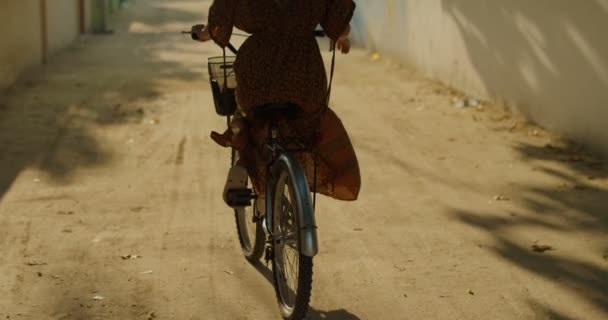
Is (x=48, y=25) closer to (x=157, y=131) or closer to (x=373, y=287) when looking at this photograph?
(x=157, y=131)

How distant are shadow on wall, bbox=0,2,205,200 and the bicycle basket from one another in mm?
2767

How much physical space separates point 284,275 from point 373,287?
64cm

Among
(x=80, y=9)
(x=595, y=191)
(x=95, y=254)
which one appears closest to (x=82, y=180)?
(x=95, y=254)

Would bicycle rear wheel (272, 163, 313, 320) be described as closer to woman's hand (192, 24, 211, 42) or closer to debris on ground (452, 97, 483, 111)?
woman's hand (192, 24, 211, 42)

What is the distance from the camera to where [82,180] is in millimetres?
7984

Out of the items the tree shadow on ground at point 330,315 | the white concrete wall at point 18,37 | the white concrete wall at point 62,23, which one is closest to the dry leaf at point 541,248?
the tree shadow on ground at point 330,315

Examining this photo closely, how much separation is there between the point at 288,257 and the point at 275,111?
70cm

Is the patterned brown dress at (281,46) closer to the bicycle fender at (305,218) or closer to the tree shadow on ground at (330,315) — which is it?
the bicycle fender at (305,218)

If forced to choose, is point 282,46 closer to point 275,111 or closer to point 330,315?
point 275,111

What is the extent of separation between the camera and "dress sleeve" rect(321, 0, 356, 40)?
16.4 feet

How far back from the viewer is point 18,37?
43.4ft

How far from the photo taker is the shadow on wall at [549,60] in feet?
28.1

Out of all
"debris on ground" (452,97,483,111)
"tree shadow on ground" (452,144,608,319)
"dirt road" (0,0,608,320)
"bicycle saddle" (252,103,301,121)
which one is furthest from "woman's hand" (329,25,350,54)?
"debris on ground" (452,97,483,111)

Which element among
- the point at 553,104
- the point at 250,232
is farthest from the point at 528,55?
the point at 250,232
